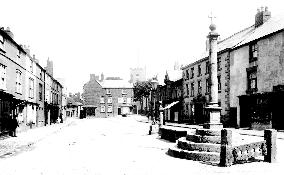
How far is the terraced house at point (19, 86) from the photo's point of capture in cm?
2098

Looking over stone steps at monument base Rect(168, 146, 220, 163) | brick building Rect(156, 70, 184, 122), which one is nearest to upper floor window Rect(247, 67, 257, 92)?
brick building Rect(156, 70, 184, 122)

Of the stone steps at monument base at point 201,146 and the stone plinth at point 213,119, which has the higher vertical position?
the stone plinth at point 213,119

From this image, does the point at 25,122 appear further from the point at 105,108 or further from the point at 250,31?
the point at 105,108

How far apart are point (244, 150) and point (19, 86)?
68.6ft

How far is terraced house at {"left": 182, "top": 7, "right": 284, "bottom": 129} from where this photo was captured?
2488 centimetres

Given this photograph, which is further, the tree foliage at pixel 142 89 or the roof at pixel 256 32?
the tree foliage at pixel 142 89

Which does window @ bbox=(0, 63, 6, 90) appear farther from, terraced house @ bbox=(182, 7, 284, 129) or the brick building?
the brick building

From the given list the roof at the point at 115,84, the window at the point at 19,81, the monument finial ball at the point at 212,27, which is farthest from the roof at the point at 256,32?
the roof at the point at 115,84

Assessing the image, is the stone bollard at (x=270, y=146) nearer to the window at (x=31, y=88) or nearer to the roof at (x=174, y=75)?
the window at (x=31, y=88)

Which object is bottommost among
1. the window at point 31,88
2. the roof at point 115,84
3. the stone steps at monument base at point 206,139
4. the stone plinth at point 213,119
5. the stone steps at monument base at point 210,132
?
the stone steps at monument base at point 206,139

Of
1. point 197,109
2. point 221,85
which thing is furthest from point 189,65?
point 221,85

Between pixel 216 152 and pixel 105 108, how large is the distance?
75024 mm

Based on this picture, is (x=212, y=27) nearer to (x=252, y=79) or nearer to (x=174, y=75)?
(x=252, y=79)

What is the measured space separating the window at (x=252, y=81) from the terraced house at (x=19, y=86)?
18805 millimetres
